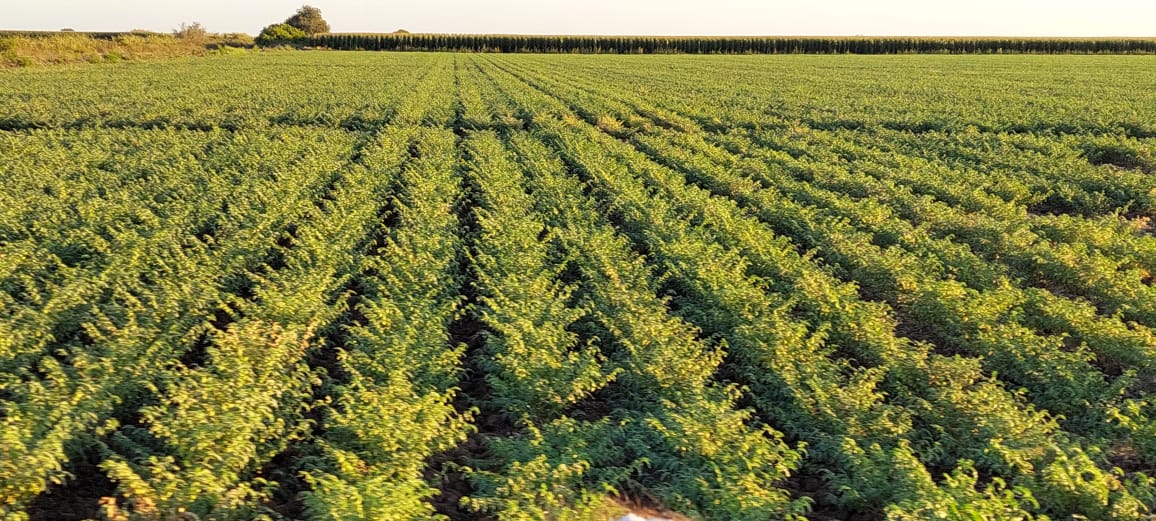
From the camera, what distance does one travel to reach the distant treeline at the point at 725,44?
3354 inches

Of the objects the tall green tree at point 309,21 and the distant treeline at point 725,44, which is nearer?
the distant treeline at point 725,44

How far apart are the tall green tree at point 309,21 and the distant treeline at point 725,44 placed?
3039 centimetres

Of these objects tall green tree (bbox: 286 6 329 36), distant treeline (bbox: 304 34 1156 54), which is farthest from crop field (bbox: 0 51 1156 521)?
tall green tree (bbox: 286 6 329 36)

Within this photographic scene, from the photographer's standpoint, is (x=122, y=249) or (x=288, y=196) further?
(x=288, y=196)

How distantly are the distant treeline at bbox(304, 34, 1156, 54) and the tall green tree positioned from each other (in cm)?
3039

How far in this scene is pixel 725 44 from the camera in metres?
88.9

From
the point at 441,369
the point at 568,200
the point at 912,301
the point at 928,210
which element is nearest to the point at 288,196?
the point at 568,200

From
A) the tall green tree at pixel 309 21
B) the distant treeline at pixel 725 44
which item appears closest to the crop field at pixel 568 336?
the distant treeline at pixel 725 44

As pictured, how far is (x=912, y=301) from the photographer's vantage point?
8.62 meters

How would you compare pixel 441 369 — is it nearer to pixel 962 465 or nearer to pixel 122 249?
pixel 962 465

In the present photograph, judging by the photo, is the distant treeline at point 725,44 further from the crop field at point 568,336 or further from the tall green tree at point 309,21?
the crop field at point 568,336

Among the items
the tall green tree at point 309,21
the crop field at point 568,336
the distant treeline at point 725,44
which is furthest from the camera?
the tall green tree at point 309,21

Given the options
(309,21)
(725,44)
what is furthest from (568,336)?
(309,21)

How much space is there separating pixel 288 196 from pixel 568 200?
14.5ft
